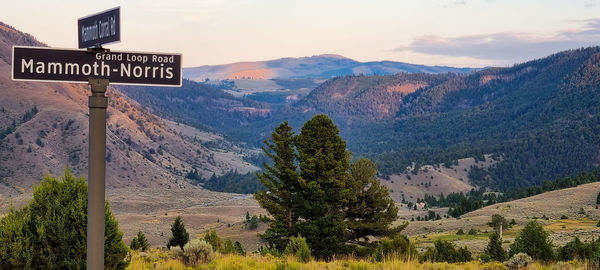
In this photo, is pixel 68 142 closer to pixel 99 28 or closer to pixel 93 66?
pixel 93 66

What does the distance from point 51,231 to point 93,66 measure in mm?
3892

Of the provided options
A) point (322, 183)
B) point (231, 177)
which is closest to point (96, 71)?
point (322, 183)

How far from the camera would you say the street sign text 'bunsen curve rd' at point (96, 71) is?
646 centimetres

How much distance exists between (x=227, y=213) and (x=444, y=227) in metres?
42.4

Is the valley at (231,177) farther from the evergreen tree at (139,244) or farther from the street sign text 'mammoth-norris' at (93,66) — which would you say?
the street sign text 'mammoth-norris' at (93,66)

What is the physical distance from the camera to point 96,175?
6.41 m

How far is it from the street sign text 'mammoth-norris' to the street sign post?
0.17 meters

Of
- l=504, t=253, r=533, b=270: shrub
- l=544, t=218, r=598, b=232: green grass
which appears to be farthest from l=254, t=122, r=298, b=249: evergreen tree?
l=544, t=218, r=598, b=232: green grass

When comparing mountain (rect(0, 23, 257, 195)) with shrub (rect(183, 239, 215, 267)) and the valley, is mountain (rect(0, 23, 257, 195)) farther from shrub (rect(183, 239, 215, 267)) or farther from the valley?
shrub (rect(183, 239, 215, 267))

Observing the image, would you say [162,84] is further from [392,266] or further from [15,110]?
[15,110]

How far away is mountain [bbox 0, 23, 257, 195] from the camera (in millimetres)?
114625

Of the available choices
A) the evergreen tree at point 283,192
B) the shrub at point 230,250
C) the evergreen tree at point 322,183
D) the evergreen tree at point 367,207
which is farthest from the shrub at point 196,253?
the evergreen tree at point 367,207

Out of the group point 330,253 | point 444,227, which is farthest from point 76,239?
point 444,227

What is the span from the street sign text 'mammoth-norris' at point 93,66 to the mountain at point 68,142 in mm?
105399
